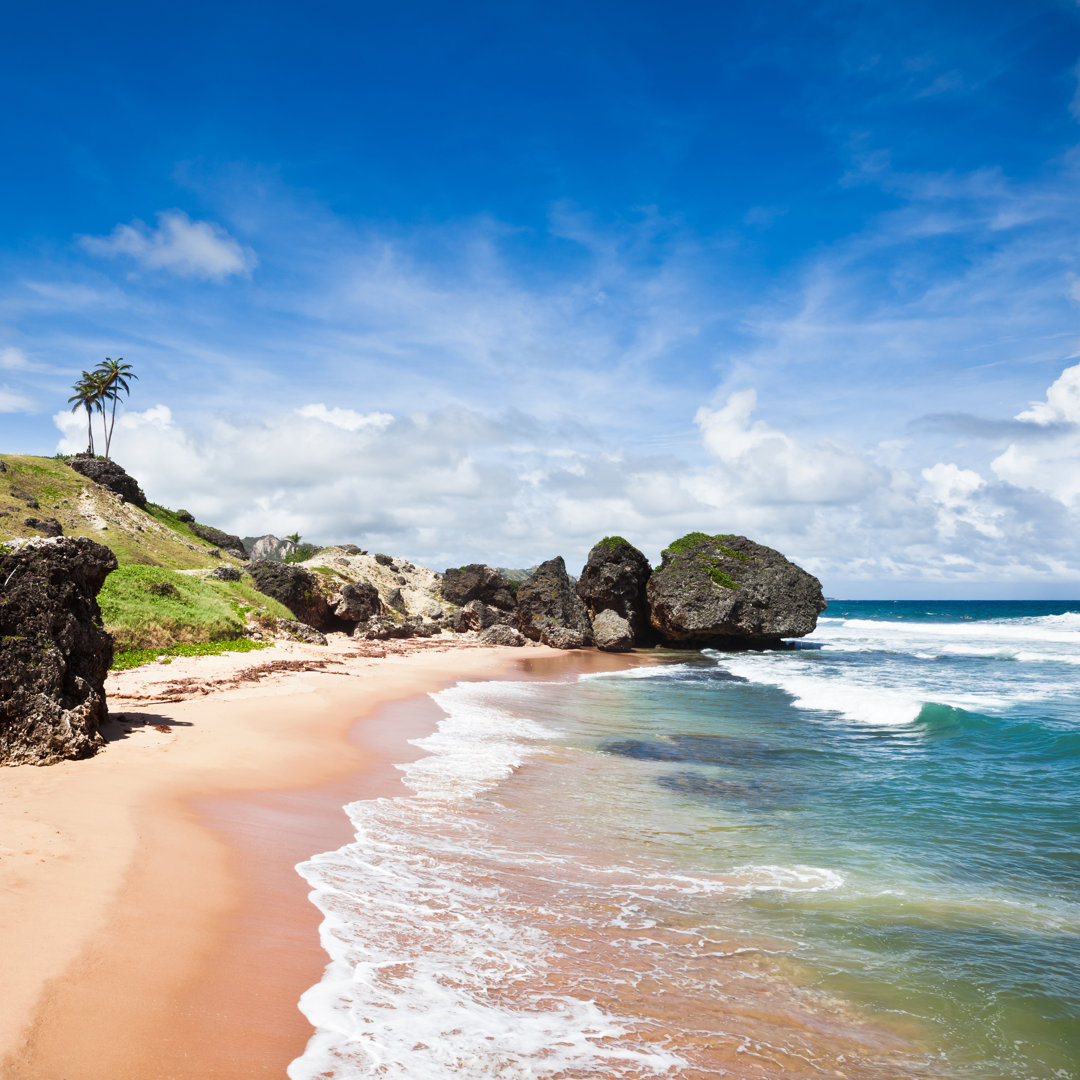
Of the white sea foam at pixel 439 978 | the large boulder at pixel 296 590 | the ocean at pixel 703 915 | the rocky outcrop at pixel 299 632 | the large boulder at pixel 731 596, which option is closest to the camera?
the white sea foam at pixel 439 978

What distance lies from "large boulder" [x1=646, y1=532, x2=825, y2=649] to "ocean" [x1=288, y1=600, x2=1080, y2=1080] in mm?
28298

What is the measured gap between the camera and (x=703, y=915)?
699 centimetres

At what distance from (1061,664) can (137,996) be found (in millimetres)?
45423

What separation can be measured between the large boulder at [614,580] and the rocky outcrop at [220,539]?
95.4ft

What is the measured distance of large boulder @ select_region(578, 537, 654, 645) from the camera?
46.2 metres

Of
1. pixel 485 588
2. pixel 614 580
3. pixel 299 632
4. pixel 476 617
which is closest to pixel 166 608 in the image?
pixel 299 632

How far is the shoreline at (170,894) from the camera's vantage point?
3941mm

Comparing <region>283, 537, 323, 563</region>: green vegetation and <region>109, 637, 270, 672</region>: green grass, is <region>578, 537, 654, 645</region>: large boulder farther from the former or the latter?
<region>283, 537, 323, 563</region>: green vegetation

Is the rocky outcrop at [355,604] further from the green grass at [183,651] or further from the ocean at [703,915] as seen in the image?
the ocean at [703,915]

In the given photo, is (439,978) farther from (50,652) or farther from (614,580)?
(614,580)

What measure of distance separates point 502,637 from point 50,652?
34.8 m

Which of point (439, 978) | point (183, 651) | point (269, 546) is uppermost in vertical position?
point (269, 546)

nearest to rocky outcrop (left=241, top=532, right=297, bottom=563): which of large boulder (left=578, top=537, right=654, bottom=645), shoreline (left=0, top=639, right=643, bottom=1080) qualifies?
large boulder (left=578, top=537, right=654, bottom=645)

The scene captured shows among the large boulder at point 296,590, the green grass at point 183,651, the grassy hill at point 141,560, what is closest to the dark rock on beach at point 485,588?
the large boulder at point 296,590
